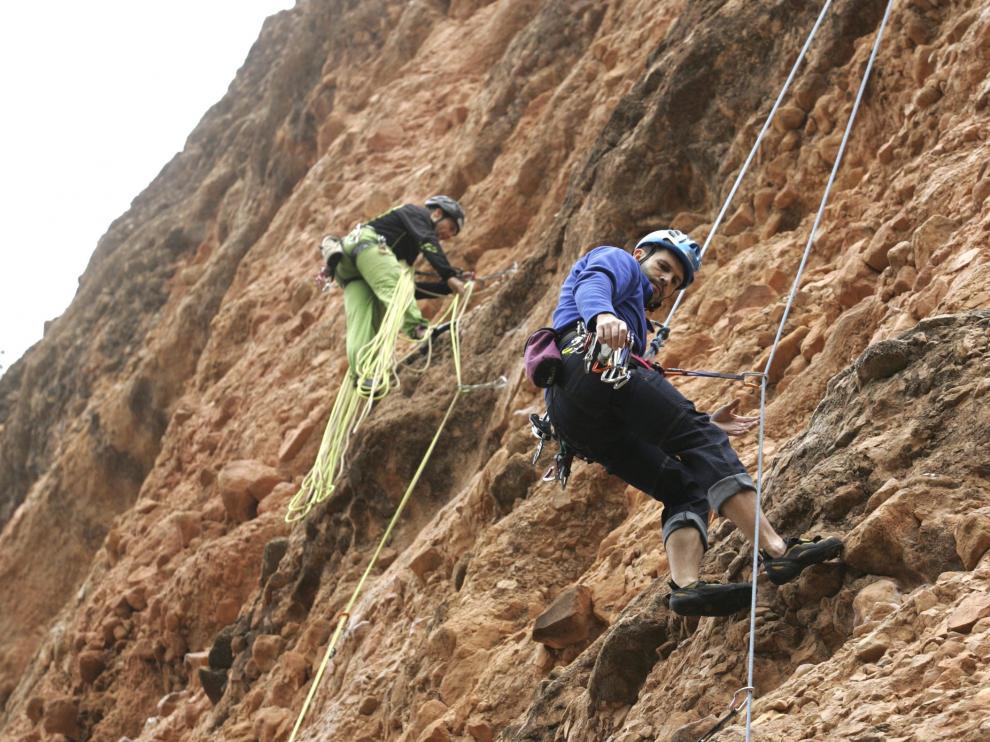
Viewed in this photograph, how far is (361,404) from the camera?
32.6ft

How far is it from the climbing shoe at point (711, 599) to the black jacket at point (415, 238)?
6.09 metres

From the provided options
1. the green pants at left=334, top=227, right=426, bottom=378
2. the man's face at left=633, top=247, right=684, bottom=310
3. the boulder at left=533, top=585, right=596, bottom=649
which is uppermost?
the green pants at left=334, top=227, right=426, bottom=378

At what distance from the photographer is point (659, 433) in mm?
4512

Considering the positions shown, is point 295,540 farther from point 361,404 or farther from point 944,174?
point 944,174

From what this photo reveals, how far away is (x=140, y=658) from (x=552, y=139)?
512 cm

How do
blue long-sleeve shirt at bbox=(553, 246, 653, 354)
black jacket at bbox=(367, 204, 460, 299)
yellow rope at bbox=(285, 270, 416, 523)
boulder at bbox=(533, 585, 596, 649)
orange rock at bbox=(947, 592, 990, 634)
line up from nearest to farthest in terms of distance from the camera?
orange rock at bbox=(947, 592, 990, 634) < blue long-sleeve shirt at bbox=(553, 246, 653, 354) < boulder at bbox=(533, 585, 596, 649) < yellow rope at bbox=(285, 270, 416, 523) < black jacket at bbox=(367, 204, 460, 299)

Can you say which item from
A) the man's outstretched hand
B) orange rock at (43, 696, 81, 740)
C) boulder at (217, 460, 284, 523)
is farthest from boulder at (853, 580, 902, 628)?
orange rock at (43, 696, 81, 740)

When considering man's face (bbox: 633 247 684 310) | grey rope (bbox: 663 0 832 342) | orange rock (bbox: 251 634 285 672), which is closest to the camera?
man's face (bbox: 633 247 684 310)

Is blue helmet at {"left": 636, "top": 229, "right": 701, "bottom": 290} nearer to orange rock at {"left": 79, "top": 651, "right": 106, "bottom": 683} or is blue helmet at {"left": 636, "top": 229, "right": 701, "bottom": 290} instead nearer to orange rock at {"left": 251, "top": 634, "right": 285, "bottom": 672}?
orange rock at {"left": 251, "top": 634, "right": 285, "bottom": 672}

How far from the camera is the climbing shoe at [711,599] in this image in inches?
159

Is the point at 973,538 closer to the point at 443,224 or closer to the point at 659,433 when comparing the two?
the point at 659,433

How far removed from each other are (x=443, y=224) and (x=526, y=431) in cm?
363

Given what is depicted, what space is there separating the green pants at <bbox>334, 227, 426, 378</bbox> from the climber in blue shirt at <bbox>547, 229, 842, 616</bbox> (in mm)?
5204

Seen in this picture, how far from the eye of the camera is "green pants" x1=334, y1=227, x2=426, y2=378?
10.1 meters
